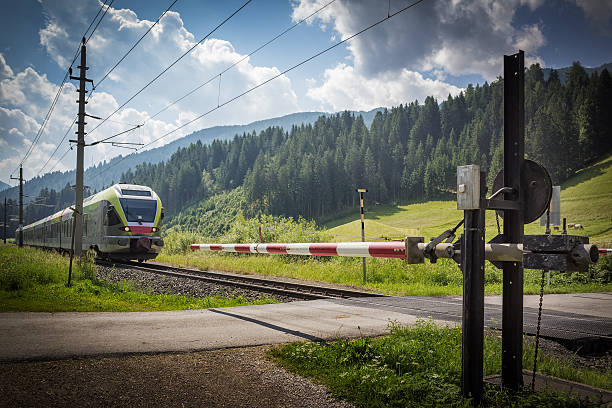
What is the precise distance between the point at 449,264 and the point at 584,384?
38.1 feet

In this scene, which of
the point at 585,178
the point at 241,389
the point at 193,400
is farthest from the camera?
the point at 585,178

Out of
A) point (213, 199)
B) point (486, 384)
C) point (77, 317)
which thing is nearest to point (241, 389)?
point (486, 384)

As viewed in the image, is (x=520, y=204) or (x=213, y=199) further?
(x=213, y=199)

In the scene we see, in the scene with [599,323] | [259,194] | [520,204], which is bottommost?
[599,323]

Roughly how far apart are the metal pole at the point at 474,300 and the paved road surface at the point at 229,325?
2511mm

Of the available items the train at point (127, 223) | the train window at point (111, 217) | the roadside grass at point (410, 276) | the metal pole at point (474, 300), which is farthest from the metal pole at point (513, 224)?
the train window at point (111, 217)

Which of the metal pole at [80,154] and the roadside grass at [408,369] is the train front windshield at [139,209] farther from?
the roadside grass at [408,369]

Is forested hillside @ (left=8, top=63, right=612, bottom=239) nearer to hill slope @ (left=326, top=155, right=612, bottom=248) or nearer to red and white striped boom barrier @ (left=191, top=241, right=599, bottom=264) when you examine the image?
hill slope @ (left=326, top=155, right=612, bottom=248)

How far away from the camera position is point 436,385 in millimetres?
3951

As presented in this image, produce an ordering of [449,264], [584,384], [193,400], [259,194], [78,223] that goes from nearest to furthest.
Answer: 1. [193,400]
2. [584,384]
3. [449,264]
4. [78,223]
5. [259,194]

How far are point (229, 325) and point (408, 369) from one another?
121 inches

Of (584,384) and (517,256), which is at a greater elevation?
(517,256)

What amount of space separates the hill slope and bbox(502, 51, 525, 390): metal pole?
22.1 m

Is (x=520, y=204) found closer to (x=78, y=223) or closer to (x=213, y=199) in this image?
(x=78, y=223)
